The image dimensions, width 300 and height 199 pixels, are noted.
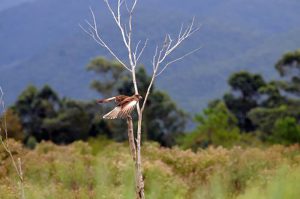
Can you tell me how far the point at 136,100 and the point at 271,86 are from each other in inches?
1509

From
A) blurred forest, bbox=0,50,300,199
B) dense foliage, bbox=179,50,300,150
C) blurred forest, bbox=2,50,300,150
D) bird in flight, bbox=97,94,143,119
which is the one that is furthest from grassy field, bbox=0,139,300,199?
blurred forest, bbox=2,50,300,150

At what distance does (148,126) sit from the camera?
132ft

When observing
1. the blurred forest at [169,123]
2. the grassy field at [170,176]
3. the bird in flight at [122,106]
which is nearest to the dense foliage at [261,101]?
the blurred forest at [169,123]

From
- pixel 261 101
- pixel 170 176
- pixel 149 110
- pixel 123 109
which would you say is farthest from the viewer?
pixel 261 101

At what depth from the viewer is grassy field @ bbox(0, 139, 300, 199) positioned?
18.9 feet

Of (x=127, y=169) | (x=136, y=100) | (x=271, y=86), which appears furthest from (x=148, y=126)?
(x=136, y=100)

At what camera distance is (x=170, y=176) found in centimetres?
1150

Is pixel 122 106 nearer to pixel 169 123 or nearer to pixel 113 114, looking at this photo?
pixel 113 114

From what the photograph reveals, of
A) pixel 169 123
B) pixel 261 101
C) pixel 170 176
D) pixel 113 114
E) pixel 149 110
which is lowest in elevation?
pixel 170 176

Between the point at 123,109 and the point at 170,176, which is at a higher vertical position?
the point at 123,109

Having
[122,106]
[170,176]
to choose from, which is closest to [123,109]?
[122,106]

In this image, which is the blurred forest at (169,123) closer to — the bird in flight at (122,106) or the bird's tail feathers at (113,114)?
the bird in flight at (122,106)

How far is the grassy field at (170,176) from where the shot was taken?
5.77m

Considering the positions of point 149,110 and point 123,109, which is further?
point 149,110
